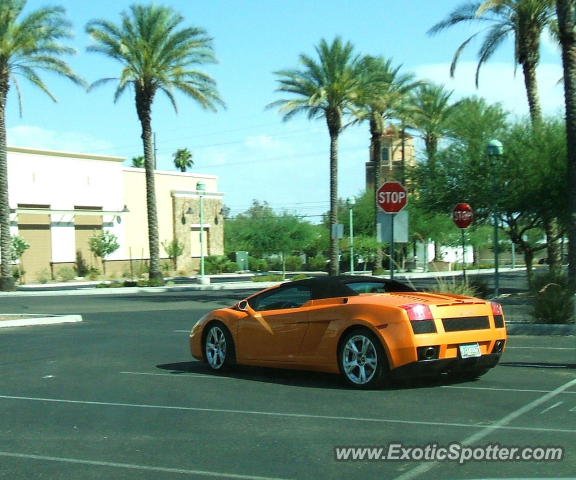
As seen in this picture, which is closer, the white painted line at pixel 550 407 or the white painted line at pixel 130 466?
the white painted line at pixel 130 466

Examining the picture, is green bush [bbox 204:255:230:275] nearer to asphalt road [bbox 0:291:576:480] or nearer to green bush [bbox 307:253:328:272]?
green bush [bbox 307:253:328:272]

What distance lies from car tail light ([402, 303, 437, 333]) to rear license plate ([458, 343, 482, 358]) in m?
0.46

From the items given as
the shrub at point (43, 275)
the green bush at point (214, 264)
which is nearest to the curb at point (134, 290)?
the shrub at point (43, 275)

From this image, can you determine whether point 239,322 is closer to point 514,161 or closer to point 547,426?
point 547,426

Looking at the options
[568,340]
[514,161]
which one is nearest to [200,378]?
[568,340]

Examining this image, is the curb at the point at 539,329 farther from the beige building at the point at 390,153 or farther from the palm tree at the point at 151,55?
the beige building at the point at 390,153

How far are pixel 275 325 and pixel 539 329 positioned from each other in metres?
7.50

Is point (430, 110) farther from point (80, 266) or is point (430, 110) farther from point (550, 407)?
point (550, 407)

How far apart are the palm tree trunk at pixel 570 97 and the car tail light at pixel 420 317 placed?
11.1 meters

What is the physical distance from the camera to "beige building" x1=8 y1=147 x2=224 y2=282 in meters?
53.7

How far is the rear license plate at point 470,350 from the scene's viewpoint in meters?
10.3

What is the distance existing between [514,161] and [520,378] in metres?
17.8

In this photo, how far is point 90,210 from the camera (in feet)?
190

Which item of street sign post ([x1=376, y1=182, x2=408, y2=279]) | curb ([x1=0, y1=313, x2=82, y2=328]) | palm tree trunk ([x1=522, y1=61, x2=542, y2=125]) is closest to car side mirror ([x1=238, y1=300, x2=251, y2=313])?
street sign post ([x1=376, y1=182, x2=408, y2=279])
